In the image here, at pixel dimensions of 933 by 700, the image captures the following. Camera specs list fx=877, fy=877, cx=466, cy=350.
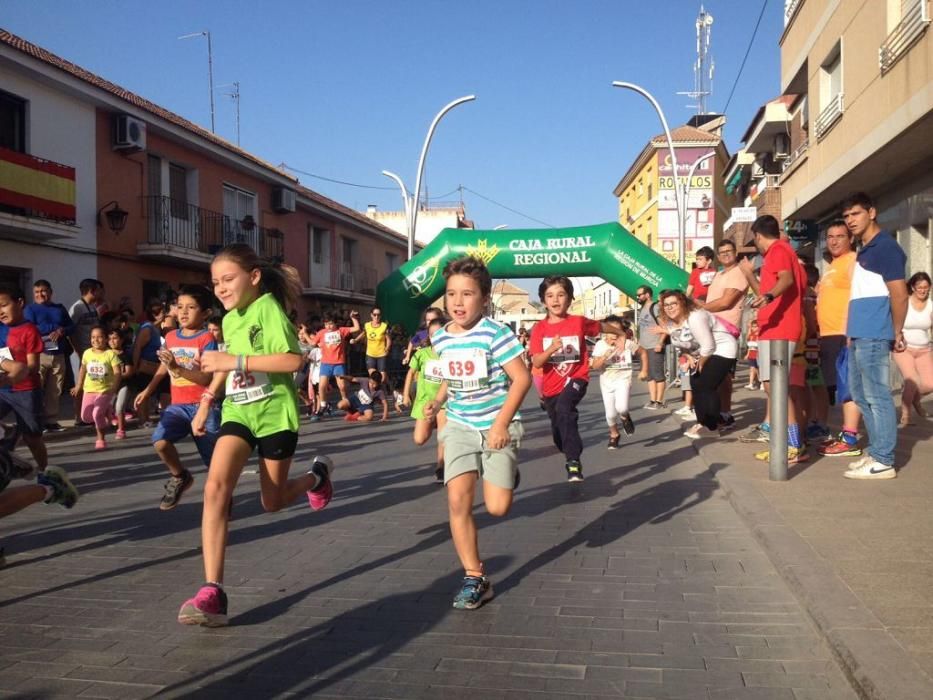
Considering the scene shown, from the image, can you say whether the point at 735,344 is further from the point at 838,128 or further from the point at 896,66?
the point at 838,128

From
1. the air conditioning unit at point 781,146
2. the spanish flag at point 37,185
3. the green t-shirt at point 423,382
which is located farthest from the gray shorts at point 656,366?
the air conditioning unit at point 781,146

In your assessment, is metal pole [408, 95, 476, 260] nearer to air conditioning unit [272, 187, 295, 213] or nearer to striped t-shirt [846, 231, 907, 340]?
air conditioning unit [272, 187, 295, 213]

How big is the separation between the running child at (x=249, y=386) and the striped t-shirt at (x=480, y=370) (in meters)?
0.78

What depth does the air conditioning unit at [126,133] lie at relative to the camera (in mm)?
19297

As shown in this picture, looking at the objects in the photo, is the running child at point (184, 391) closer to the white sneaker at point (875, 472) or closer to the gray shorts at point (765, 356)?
the gray shorts at point (765, 356)

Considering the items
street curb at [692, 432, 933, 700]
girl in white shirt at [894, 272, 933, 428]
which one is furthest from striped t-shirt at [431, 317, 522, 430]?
girl in white shirt at [894, 272, 933, 428]

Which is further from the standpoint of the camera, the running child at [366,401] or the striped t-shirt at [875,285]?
the running child at [366,401]

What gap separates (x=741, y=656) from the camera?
11.3 feet

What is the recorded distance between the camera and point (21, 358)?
6.73m

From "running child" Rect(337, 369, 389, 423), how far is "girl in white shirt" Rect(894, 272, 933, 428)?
24.5 feet

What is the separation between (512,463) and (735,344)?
6.09 metres

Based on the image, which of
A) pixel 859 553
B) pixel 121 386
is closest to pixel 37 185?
pixel 121 386

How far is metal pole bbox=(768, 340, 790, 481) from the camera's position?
6812mm

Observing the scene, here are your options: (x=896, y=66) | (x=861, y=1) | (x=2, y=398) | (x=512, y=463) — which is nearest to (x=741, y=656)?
(x=512, y=463)
